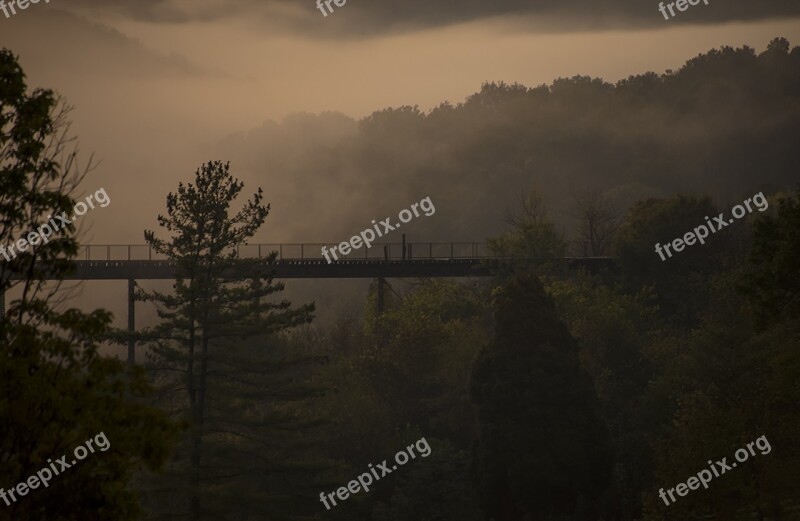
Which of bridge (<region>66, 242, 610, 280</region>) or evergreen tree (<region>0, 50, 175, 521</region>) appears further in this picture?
bridge (<region>66, 242, 610, 280</region>)

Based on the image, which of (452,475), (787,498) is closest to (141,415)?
(787,498)

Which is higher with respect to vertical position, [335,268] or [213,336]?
[335,268]

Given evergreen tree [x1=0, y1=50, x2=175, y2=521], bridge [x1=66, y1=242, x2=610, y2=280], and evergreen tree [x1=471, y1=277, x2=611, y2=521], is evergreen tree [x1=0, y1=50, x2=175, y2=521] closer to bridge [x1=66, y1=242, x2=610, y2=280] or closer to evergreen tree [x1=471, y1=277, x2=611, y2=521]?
evergreen tree [x1=471, y1=277, x2=611, y2=521]

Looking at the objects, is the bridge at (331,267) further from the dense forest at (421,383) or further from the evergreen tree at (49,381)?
the evergreen tree at (49,381)

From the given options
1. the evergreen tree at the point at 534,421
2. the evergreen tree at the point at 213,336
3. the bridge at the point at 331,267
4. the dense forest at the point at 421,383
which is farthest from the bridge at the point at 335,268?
the evergreen tree at the point at 213,336

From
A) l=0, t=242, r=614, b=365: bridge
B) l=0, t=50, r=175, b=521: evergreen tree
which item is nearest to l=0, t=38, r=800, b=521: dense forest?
l=0, t=50, r=175, b=521: evergreen tree

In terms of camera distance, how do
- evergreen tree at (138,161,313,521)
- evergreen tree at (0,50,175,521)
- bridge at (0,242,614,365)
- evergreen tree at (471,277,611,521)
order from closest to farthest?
evergreen tree at (0,50,175,521) < evergreen tree at (138,161,313,521) < evergreen tree at (471,277,611,521) < bridge at (0,242,614,365)

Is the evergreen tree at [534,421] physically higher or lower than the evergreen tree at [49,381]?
lower

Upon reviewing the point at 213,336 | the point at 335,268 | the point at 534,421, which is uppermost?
the point at 335,268

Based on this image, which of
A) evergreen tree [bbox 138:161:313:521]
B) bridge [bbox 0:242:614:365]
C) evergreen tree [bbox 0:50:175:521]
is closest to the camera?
evergreen tree [bbox 0:50:175:521]

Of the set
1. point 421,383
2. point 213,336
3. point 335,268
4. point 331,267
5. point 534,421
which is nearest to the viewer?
point 213,336

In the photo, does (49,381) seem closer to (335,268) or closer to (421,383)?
(421,383)

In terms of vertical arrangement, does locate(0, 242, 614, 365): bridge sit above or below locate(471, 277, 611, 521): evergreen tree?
above

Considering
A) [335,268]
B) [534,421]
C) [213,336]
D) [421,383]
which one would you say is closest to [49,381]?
[213,336]
